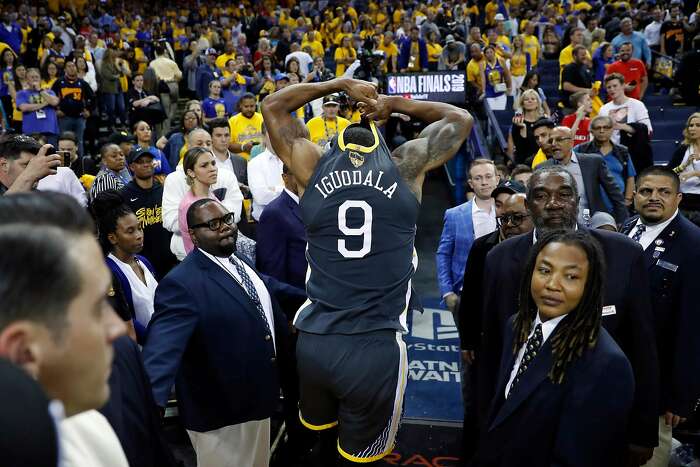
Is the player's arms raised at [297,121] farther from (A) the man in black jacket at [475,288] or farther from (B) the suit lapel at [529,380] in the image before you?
(B) the suit lapel at [529,380]

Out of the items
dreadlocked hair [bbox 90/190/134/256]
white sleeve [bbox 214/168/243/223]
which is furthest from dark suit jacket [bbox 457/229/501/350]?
white sleeve [bbox 214/168/243/223]

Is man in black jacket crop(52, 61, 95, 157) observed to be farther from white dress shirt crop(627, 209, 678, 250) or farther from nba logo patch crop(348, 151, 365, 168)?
white dress shirt crop(627, 209, 678, 250)

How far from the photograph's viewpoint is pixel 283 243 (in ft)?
14.2

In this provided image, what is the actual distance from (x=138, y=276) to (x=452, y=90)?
6.73m

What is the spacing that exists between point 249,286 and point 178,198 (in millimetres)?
2227

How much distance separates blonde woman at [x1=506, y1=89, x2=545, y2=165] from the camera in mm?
7840

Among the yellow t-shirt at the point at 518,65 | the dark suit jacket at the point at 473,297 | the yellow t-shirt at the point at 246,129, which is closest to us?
the dark suit jacket at the point at 473,297

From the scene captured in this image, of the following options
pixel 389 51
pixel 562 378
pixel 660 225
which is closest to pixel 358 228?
pixel 562 378

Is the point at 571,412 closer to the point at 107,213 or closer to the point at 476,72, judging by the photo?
the point at 107,213

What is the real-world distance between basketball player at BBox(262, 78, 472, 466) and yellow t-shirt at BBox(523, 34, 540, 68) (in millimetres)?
10435

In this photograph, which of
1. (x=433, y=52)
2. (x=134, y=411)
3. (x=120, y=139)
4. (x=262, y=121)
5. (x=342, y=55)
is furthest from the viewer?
(x=342, y=55)

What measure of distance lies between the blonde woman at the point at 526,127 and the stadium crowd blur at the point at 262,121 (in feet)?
0.07

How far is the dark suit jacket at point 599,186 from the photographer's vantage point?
527 centimetres

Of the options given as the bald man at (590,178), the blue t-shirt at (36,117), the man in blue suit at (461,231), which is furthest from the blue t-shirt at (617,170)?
the blue t-shirt at (36,117)
